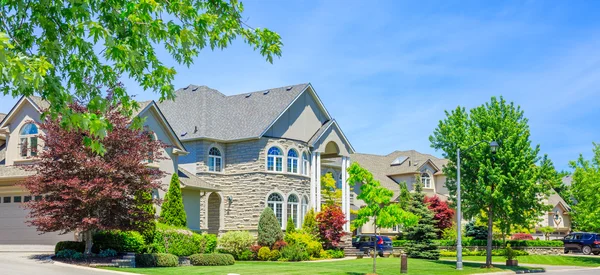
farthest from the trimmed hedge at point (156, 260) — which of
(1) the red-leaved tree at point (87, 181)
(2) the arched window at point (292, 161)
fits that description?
(2) the arched window at point (292, 161)

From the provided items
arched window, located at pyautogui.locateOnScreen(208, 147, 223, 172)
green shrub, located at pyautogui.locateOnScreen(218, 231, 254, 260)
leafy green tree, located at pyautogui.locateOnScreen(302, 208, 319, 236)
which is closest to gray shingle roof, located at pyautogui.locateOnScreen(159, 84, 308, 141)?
arched window, located at pyautogui.locateOnScreen(208, 147, 223, 172)

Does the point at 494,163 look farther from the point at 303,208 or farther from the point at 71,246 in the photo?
the point at 71,246

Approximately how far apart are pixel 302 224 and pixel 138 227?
17.5 m

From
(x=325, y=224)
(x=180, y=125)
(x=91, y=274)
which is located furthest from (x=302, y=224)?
(x=91, y=274)

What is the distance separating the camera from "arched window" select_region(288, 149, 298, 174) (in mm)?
44469

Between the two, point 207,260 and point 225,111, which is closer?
point 207,260

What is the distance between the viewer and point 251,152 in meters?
43.4

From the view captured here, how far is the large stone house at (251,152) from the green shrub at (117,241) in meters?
9.51

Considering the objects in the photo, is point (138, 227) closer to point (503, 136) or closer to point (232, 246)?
point (232, 246)

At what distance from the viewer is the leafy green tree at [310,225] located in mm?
42812

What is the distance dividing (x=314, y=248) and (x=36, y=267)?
63.2ft

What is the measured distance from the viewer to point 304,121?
46062 mm

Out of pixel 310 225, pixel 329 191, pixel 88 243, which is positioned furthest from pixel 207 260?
pixel 329 191

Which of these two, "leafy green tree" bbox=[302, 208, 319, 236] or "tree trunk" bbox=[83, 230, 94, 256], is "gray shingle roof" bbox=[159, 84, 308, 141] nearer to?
"leafy green tree" bbox=[302, 208, 319, 236]
